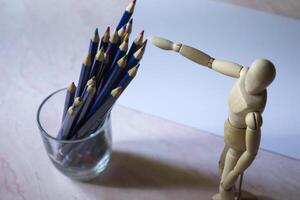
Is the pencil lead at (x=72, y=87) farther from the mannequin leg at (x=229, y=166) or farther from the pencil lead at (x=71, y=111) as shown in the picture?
the mannequin leg at (x=229, y=166)

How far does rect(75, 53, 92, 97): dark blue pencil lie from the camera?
0.41 m

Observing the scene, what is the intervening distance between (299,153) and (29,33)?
475mm

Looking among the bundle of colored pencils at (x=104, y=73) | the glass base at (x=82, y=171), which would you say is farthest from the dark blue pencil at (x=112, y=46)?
the glass base at (x=82, y=171)

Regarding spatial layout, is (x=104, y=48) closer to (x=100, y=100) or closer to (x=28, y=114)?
(x=100, y=100)

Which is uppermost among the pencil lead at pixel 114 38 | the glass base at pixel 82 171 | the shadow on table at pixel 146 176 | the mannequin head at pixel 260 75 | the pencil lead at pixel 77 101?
the mannequin head at pixel 260 75

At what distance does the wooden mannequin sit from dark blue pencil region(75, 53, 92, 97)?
0.23 ft

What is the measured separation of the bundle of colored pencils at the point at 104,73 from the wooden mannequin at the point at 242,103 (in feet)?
0.11

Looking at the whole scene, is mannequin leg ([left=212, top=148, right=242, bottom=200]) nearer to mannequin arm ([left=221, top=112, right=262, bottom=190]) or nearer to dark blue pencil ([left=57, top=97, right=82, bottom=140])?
mannequin arm ([left=221, top=112, right=262, bottom=190])

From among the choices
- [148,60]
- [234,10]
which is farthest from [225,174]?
[234,10]

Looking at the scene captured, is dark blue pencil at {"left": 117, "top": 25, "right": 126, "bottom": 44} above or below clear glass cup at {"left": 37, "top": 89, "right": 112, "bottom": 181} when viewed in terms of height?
above

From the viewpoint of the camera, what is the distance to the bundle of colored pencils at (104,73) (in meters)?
0.40

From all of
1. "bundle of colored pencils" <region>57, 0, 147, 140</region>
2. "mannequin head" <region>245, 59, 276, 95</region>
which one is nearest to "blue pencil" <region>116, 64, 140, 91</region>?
"bundle of colored pencils" <region>57, 0, 147, 140</region>

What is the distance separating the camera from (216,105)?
0.57m

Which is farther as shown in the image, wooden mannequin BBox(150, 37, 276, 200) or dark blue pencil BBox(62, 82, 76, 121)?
dark blue pencil BBox(62, 82, 76, 121)
